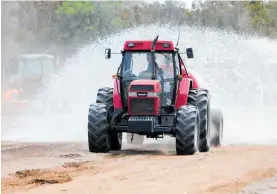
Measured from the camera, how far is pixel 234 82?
29766 millimetres

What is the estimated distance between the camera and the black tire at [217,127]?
19422mm

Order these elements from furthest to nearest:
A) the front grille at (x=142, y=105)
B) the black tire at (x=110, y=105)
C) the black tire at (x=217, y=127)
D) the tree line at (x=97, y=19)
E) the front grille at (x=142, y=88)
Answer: the tree line at (x=97, y=19), the black tire at (x=217, y=127), the black tire at (x=110, y=105), the front grille at (x=142, y=105), the front grille at (x=142, y=88)

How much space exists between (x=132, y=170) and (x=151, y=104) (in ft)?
11.4

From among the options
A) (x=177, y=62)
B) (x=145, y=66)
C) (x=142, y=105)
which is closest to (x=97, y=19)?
(x=177, y=62)

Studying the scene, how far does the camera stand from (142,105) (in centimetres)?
1675

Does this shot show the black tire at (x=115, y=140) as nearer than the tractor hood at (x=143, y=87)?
No

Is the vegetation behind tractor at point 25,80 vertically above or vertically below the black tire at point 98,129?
below

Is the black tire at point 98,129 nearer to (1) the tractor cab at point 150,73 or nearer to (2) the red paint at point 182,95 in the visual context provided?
(1) the tractor cab at point 150,73

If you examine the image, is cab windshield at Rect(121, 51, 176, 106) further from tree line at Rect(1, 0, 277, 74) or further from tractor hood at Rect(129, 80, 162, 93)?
tree line at Rect(1, 0, 277, 74)

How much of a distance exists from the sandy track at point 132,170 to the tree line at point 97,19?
35.7 meters

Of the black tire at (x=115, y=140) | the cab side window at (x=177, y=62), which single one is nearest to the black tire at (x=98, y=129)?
the black tire at (x=115, y=140)

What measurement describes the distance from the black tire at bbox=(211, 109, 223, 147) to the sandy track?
1.36 m

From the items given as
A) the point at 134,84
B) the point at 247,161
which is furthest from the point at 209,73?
the point at 247,161

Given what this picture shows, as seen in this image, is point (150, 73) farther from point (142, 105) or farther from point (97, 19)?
point (97, 19)
